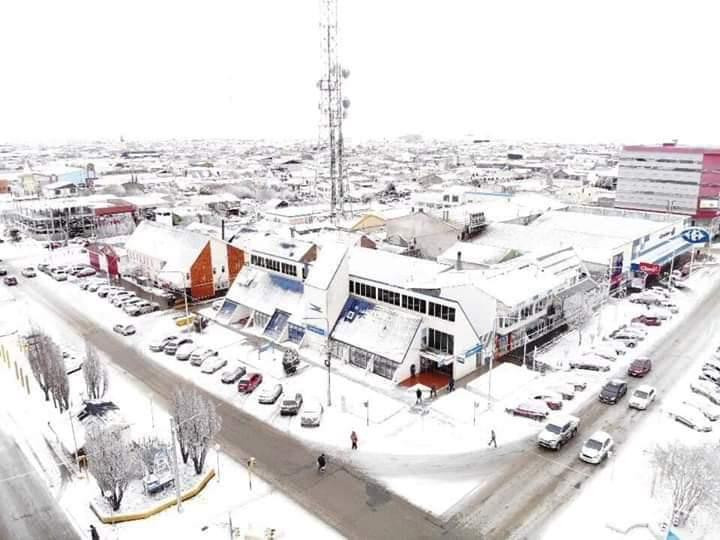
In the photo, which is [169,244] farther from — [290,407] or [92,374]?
[290,407]

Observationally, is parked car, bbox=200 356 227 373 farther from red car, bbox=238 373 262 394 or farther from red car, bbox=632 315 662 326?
red car, bbox=632 315 662 326

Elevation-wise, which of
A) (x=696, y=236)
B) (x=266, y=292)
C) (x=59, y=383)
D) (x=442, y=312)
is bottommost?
(x=59, y=383)

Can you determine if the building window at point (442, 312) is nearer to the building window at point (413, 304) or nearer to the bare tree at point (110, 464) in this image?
the building window at point (413, 304)

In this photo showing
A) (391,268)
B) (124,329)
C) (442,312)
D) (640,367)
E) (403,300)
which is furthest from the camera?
(124,329)

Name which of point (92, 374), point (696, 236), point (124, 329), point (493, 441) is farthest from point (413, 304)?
point (696, 236)

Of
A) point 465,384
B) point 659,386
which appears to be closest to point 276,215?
point 465,384

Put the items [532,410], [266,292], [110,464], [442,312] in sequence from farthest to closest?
1. [266,292]
2. [442,312]
3. [532,410]
4. [110,464]

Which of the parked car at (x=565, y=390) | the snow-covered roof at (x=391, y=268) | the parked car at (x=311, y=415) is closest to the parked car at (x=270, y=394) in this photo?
the parked car at (x=311, y=415)
